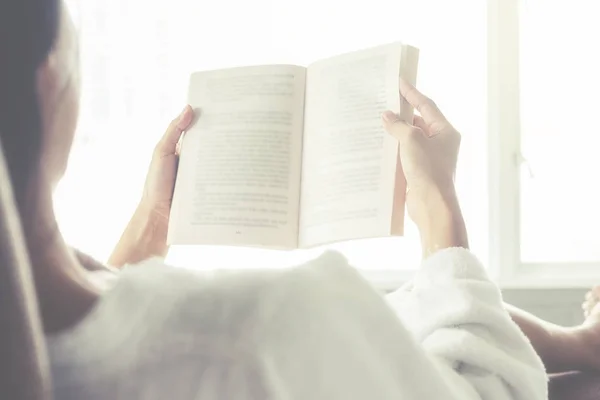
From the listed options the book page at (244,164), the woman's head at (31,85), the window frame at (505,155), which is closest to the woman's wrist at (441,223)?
the book page at (244,164)

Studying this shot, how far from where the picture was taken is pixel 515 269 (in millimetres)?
1557

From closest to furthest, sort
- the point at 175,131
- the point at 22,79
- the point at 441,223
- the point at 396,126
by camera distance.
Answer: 1. the point at 22,79
2. the point at 441,223
3. the point at 396,126
4. the point at 175,131

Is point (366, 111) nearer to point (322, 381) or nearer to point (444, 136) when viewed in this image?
point (444, 136)

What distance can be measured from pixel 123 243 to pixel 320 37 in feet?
2.58

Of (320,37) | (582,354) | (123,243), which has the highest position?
(320,37)

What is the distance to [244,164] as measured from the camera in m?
0.98

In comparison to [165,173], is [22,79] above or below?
above

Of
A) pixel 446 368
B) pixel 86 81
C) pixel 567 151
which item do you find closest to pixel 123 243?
pixel 446 368

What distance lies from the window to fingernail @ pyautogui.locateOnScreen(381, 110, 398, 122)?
0.71m

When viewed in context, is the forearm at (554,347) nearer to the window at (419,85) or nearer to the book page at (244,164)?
the book page at (244,164)

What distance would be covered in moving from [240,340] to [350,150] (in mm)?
570

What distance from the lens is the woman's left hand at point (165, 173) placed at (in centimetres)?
104

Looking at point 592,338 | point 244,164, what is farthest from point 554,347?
point 244,164

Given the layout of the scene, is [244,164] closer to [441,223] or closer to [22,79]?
[441,223]
